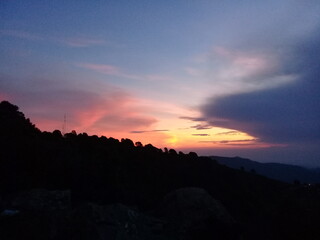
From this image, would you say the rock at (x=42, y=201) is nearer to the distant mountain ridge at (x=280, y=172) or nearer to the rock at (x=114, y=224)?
the rock at (x=114, y=224)

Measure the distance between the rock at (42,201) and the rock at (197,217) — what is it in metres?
5.21

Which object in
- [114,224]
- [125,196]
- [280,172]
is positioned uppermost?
[280,172]

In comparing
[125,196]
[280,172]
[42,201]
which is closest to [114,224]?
[42,201]

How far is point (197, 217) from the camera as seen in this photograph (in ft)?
59.0

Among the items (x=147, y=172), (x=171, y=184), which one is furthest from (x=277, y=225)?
(x=147, y=172)

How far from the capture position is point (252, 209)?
22.1 metres

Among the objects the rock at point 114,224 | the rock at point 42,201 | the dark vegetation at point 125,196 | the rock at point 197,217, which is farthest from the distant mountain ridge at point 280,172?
the rock at point 42,201

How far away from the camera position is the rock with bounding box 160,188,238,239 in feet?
57.4

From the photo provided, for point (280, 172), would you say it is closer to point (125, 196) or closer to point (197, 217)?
point (125, 196)

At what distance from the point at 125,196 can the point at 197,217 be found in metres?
5.84

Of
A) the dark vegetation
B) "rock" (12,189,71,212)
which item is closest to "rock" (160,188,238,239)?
the dark vegetation

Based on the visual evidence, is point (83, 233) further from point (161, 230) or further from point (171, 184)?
point (171, 184)

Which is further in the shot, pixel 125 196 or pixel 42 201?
pixel 125 196

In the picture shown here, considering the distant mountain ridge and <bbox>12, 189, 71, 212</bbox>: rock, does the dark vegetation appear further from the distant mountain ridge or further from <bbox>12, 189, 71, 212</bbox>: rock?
the distant mountain ridge
